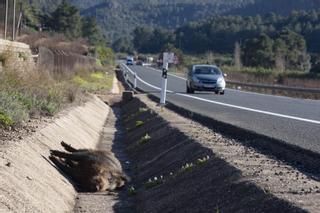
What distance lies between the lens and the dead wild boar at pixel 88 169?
39.7 feet

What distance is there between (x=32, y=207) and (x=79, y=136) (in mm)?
8453

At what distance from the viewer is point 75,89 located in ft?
82.9

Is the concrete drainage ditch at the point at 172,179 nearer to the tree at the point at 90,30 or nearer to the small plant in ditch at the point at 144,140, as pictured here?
the small plant in ditch at the point at 144,140

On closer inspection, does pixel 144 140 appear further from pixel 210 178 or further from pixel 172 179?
pixel 210 178

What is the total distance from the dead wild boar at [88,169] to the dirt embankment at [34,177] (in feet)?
1.02

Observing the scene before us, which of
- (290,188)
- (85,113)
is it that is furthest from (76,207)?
(85,113)

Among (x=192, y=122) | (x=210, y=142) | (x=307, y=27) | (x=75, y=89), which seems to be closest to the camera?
(x=210, y=142)

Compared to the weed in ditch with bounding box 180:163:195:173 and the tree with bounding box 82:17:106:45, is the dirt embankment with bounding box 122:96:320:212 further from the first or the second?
the tree with bounding box 82:17:106:45

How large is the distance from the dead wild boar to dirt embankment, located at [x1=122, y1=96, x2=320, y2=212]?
0.49 metres

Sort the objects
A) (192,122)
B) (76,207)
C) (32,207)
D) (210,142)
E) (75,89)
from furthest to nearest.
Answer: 1. (75,89)
2. (192,122)
3. (210,142)
4. (76,207)
5. (32,207)

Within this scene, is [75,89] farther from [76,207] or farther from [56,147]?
[76,207]

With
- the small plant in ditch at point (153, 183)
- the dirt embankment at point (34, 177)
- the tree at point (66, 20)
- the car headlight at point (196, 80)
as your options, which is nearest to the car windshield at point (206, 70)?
the car headlight at point (196, 80)

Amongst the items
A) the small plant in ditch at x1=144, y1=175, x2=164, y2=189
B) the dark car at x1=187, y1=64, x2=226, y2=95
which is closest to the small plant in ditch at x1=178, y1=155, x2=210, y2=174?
the small plant in ditch at x1=144, y1=175, x2=164, y2=189

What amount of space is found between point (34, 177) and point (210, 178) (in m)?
2.48
